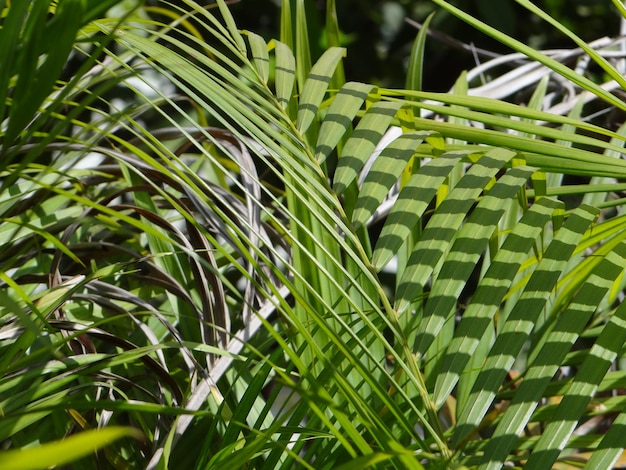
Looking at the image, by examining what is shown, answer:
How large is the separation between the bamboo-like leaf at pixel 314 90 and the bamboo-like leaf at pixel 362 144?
0.03 metres

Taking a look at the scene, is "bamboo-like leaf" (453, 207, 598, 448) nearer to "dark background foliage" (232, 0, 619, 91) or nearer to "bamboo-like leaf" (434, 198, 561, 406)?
"bamboo-like leaf" (434, 198, 561, 406)

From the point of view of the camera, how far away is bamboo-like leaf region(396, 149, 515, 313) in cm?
35

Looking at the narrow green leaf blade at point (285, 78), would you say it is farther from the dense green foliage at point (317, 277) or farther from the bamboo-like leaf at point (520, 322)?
the bamboo-like leaf at point (520, 322)

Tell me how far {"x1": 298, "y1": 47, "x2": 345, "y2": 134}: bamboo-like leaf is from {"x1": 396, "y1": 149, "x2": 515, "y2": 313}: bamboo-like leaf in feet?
0.29

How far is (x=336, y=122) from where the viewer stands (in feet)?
1.32

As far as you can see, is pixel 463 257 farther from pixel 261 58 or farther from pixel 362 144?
pixel 261 58

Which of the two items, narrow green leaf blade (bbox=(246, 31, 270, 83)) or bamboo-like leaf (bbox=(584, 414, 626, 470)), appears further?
narrow green leaf blade (bbox=(246, 31, 270, 83))

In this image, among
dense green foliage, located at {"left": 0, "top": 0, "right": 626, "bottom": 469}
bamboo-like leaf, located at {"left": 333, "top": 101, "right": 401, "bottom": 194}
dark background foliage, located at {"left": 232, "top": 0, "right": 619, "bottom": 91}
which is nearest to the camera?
dense green foliage, located at {"left": 0, "top": 0, "right": 626, "bottom": 469}

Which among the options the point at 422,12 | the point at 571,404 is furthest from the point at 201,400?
the point at 422,12

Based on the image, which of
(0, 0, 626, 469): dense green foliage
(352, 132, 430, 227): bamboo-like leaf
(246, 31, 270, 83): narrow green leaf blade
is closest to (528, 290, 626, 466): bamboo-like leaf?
(0, 0, 626, 469): dense green foliage

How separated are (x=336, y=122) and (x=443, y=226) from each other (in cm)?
8

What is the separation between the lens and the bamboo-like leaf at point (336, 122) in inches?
15.6

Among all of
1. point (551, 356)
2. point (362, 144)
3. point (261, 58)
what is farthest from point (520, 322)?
point (261, 58)

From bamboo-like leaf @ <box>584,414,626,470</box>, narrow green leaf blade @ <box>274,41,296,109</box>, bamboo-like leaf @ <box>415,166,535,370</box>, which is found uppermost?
narrow green leaf blade @ <box>274,41,296,109</box>
